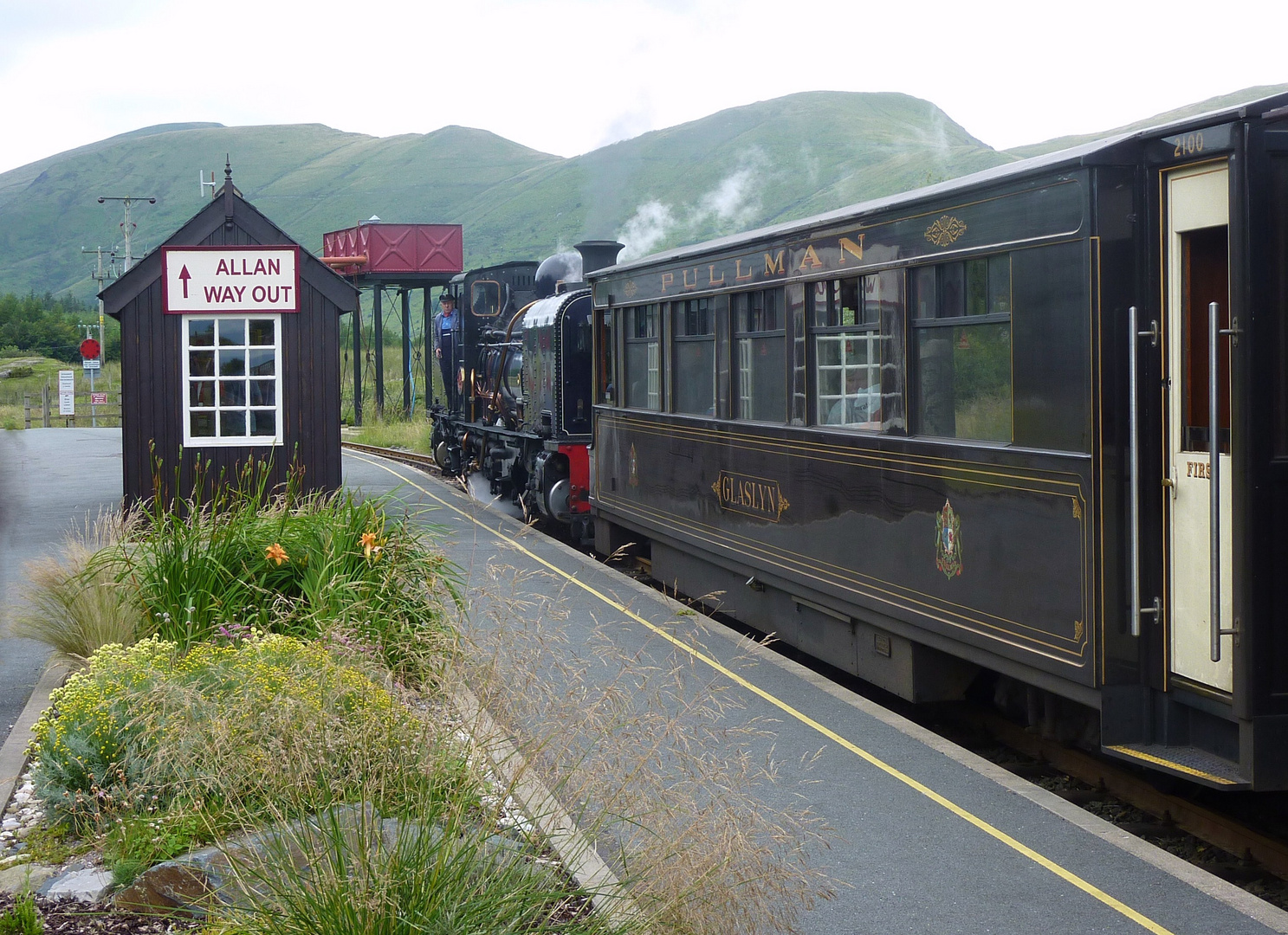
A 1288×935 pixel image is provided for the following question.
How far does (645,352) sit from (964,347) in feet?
18.6

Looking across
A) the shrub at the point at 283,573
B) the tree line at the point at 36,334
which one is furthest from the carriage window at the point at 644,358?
the tree line at the point at 36,334

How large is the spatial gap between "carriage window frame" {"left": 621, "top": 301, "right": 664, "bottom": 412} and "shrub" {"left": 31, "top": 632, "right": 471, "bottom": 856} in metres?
6.12

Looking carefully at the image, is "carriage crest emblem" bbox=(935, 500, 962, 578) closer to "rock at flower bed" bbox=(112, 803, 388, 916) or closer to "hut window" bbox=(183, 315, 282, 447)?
"rock at flower bed" bbox=(112, 803, 388, 916)

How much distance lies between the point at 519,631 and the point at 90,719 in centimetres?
208

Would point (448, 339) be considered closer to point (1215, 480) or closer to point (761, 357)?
point (761, 357)

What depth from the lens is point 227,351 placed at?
46.1ft

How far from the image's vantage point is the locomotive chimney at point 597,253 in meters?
16.7

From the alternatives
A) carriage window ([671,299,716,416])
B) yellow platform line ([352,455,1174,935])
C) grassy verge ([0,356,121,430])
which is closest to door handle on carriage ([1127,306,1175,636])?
yellow platform line ([352,455,1174,935])

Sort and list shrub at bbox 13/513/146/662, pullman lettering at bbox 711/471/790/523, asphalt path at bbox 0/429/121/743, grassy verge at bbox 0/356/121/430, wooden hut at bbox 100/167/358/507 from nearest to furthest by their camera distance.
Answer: asphalt path at bbox 0/429/121/743, shrub at bbox 13/513/146/662, pullman lettering at bbox 711/471/790/523, wooden hut at bbox 100/167/358/507, grassy verge at bbox 0/356/121/430

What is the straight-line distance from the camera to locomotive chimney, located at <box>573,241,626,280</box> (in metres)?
16.7

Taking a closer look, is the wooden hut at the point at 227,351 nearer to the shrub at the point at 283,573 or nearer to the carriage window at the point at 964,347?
the shrub at the point at 283,573

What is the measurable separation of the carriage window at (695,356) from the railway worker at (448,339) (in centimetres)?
1242

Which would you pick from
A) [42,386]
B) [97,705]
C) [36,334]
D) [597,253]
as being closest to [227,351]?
[597,253]

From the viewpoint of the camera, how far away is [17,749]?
643 centimetres
